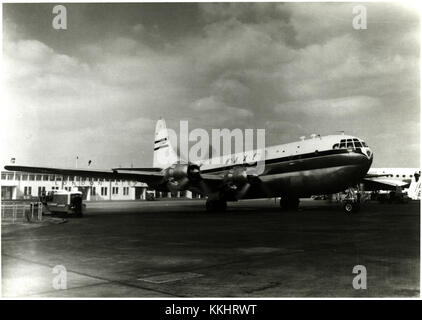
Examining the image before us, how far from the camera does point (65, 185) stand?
65875 millimetres

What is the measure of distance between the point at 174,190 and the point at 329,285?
20274mm

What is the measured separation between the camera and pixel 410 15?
29.4ft

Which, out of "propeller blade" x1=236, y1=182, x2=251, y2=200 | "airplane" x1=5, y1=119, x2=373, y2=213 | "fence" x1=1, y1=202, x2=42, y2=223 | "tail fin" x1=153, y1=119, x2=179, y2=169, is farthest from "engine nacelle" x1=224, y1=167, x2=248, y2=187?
"fence" x1=1, y1=202, x2=42, y2=223

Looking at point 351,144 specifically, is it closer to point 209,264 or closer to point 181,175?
point 181,175

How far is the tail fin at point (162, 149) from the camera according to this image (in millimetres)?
36400

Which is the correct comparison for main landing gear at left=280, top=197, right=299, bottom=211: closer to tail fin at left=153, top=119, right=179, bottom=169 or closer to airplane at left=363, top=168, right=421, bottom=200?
airplane at left=363, top=168, right=421, bottom=200

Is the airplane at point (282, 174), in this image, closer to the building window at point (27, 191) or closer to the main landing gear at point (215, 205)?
the main landing gear at point (215, 205)

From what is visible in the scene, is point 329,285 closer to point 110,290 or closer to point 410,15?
point 110,290

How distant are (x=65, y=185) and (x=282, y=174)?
1896 inches

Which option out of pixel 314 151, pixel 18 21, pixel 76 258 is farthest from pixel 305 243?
pixel 314 151

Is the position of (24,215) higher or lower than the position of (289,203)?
lower

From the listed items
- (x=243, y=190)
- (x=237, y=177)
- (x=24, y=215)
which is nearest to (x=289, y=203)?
(x=243, y=190)

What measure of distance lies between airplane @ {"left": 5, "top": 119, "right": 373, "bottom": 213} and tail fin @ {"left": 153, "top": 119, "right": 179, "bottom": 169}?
6935 mm

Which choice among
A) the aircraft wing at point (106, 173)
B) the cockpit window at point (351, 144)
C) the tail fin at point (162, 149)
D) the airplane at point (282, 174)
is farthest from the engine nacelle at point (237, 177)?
the tail fin at point (162, 149)
